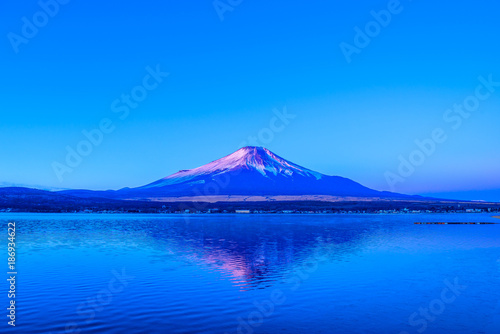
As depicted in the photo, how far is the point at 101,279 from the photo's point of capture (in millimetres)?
19031

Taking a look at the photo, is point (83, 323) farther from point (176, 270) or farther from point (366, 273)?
point (366, 273)

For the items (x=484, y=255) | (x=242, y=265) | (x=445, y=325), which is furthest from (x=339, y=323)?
(x=484, y=255)
